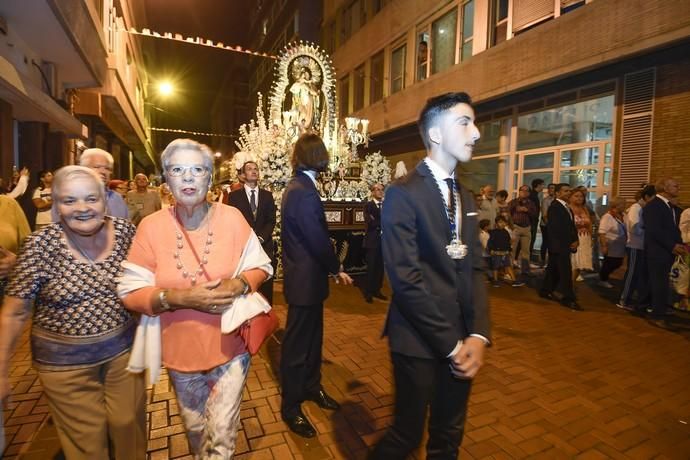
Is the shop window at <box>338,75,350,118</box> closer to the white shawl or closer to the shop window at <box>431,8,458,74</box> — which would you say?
the shop window at <box>431,8,458,74</box>

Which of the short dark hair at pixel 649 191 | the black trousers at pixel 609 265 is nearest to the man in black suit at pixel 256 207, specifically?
the short dark hair at pixel 649 191

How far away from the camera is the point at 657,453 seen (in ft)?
8.69

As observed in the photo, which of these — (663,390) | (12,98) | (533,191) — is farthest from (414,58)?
(663,390)

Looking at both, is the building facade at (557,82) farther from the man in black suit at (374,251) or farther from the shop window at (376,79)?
the man in black suit at (374,251)

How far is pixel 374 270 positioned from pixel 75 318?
5025 mm

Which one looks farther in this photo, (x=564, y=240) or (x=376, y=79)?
(x=376, y=79)

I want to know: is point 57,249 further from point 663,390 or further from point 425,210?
point 663,390

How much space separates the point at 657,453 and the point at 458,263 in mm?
2258

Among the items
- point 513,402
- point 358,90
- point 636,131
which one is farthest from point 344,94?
point 513,402

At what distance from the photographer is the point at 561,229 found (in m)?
6.22

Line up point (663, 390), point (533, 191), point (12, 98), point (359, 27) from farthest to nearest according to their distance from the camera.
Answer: point (359, 27)
point (533, 191)
point (12, 98)
point (663, 390)

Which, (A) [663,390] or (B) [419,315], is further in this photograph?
(A) [663,390]

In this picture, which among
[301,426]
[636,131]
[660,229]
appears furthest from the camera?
[636,131]

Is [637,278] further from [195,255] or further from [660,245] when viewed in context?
[195,255]
